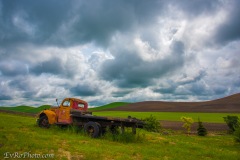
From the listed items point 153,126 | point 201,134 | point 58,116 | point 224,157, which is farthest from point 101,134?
point 201,134

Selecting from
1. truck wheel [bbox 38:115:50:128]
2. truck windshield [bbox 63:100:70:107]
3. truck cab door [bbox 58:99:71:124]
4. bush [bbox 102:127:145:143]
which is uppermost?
truck windshield [bbox 63:100:70:107]

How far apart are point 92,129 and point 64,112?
3.15 m

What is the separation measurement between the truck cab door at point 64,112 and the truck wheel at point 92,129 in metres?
1.97

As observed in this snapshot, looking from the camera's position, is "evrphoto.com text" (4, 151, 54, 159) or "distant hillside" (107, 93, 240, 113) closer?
"evrphoto.com text" (4, 151, 54, 159)

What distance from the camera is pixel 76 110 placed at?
1628cm

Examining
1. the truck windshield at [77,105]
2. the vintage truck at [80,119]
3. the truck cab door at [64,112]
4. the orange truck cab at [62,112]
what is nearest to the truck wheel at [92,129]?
the vintage truck at [80,119]

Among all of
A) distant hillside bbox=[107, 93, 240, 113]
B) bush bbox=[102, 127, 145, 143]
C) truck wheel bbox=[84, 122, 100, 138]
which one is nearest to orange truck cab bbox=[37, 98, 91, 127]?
truck wheel bbox=[84, 122, 100, 138]

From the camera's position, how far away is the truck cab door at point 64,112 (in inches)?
637

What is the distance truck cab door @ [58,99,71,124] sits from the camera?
53.1 feet

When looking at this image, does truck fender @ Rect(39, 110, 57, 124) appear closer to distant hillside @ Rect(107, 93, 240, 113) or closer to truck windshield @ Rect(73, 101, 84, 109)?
truck windshield @ Rect(73, 101, 84, 109)

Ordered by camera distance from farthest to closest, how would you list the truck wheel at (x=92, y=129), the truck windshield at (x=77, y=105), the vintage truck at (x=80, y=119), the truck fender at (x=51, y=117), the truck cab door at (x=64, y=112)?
the truck windshield at (x=77, y=105) < the truck fender at (x=51, y=117) < the truck cab door at (x=64, y=112) < the vintage truck at (x=80, y=119) < the truck wheel at (x=92, y=129)

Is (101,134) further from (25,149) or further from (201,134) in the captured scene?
(201,134)

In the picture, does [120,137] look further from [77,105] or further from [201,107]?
[201,107]

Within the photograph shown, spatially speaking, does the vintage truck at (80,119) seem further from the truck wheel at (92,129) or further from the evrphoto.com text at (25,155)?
the evrphoto.com text at (25,155)
